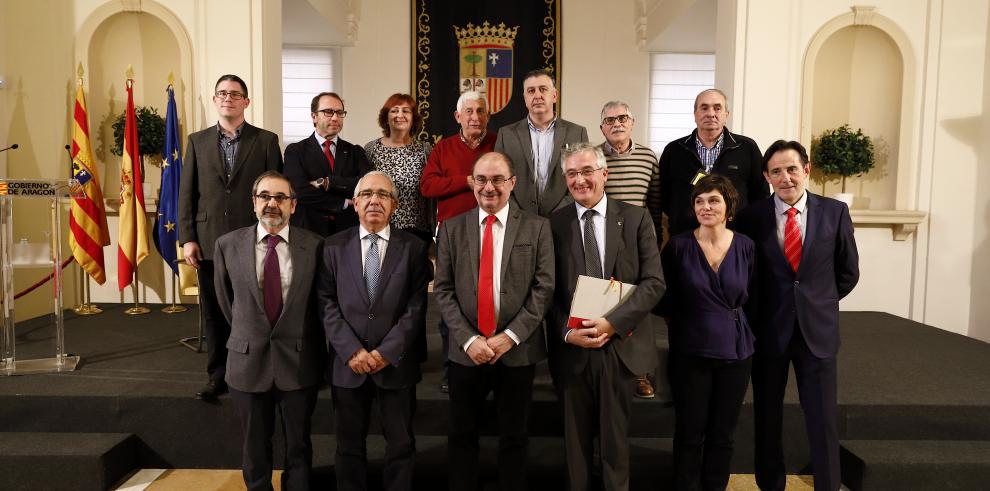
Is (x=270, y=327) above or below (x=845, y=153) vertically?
below

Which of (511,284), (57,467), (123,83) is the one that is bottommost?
(57,467)

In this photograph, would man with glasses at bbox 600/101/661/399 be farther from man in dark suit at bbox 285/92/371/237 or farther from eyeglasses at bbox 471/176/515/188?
man in dark suit at bbox 285/92/371/237

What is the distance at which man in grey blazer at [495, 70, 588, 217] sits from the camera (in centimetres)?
284

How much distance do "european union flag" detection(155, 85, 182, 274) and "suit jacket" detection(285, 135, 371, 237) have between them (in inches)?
81.2

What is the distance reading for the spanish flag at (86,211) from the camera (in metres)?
4.77

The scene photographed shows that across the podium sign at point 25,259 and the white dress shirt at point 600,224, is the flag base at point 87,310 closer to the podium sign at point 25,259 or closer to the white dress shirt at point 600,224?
the podium sign at point 25,259

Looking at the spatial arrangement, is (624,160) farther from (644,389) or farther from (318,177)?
(318,177)

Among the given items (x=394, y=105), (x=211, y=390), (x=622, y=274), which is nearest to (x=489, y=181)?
(x=622, y=274)

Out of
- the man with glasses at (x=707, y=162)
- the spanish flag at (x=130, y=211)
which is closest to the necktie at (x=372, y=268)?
the man with glasses at (x=707, y=162)

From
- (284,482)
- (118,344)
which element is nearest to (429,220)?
(284,482)

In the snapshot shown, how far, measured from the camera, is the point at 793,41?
5023 millimetres

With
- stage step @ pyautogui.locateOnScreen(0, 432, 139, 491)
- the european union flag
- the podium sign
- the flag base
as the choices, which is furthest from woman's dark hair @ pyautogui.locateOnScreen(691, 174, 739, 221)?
the flag base

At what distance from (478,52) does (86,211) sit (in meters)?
4.80

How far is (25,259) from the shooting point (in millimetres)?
3564
